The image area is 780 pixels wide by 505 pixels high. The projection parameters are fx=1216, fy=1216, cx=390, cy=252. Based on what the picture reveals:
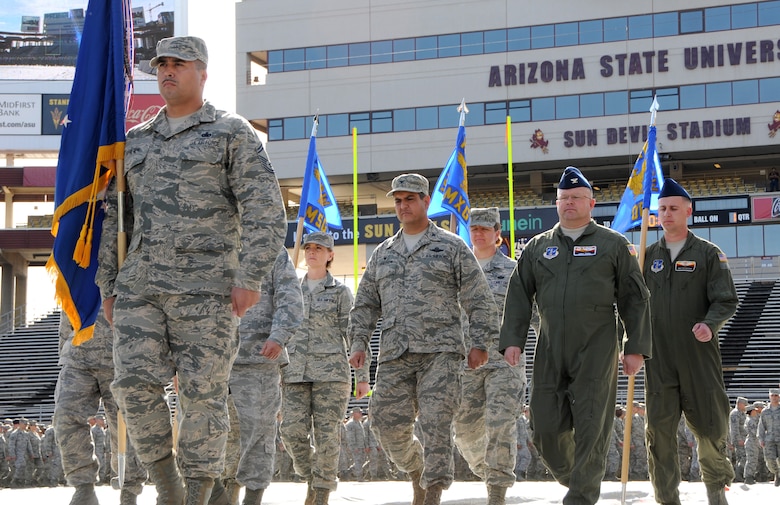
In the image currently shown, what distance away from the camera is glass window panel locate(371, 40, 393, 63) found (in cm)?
5548

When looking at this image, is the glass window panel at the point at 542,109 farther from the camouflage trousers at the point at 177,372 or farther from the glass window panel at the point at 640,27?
the camouflage trousers at the point at 177,372

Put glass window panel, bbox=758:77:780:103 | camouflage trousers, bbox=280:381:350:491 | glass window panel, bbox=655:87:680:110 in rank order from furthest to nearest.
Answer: glass window panel, bbox=655:87:680:110 → glass window panel, bbox=758:77:780:103 → camouflage trousers, bbox=280:381:350:491

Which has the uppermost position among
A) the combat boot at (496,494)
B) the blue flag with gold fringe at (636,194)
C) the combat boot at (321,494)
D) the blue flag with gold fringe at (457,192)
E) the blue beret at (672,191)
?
the blue flag with gold fringe at (457,192)

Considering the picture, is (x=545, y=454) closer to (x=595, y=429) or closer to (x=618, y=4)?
(x=595, y=429)

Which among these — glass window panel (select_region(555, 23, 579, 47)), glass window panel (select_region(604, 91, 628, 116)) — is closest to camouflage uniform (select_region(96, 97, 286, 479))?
glass window panel (select_region(604, 91, 628, 116))

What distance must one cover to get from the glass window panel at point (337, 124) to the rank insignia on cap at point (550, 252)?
48.4 meters

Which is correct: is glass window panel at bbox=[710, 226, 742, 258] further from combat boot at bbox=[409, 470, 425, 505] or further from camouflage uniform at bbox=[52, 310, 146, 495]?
camouflage uniform at bbox=[52, 310, 146, 495]

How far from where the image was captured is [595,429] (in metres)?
7.16

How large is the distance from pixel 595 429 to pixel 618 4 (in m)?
47.0

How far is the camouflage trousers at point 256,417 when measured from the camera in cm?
866

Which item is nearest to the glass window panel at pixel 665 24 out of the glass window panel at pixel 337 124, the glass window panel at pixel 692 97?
the glass window panel at pixel 692 97

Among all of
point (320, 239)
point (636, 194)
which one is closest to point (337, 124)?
point (636, 194)

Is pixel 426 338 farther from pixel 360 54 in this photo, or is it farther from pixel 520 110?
pixel 360 54

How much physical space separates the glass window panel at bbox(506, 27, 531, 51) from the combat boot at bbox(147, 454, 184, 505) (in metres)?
48.9
